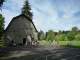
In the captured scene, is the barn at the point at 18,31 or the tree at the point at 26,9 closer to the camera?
the barn at the point at 18,31

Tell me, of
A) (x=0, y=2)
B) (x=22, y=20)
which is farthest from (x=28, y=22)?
(x=0, y=2)

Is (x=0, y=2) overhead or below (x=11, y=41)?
overhead

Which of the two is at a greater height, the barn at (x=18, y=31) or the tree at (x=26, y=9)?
the tree at (x=26, y=9)

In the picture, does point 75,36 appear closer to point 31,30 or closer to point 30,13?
point 31,30

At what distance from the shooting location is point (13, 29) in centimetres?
4841

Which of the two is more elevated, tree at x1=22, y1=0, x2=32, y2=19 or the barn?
tree at x1=22, y1=0, x2=32, y2=19

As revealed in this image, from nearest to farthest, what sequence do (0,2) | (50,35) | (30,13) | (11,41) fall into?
(0,2), (11,41), (50,35), (30,13)

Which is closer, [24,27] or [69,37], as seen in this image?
[24,27]

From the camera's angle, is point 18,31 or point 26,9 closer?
point 18,31

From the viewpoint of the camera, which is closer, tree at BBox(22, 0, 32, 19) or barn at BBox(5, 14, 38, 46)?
barn at BBox(5, 14, 38, 46)

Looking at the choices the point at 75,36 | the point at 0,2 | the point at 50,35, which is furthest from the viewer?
the point at 50,35

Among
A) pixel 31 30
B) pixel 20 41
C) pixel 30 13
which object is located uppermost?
pixel 30 13

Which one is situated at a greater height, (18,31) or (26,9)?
(26,9)

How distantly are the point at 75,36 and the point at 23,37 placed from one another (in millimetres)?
21925
